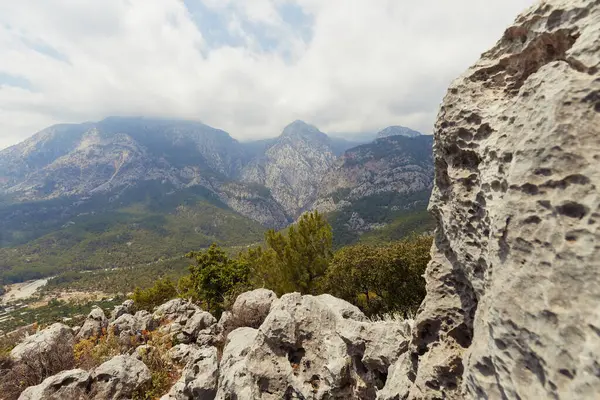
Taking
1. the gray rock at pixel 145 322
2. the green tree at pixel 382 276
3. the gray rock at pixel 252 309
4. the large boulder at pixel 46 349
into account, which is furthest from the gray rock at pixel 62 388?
the green tree at pixel 382 276

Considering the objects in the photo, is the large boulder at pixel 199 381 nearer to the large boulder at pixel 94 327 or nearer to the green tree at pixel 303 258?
the green tree at pixel 303 258

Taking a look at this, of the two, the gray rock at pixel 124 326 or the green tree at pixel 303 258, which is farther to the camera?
the green tree at pixel 303 258

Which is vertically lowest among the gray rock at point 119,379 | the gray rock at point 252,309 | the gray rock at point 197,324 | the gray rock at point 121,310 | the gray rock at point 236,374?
the gray rock at point 121,310

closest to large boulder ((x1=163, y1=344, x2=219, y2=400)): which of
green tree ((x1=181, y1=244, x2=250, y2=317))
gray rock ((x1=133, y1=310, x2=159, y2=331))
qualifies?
gray rock ((x1=133, y1=310, x2=159, y2=331))

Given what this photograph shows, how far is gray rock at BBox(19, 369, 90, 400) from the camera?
33.2ft

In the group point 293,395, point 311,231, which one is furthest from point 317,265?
point 293,395

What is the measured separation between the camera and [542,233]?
2.75 m

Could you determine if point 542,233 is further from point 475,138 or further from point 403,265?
point 403,265

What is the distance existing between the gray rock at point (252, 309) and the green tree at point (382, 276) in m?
6.20

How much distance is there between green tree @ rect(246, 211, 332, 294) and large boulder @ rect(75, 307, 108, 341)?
1314 cm

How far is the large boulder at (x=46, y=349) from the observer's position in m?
13.9

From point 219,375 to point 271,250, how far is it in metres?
15.8

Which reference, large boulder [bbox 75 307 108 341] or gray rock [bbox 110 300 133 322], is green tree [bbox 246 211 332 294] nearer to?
large boulder [bbox 75 307 108 341]

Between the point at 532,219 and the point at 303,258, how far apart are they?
22.4 m
